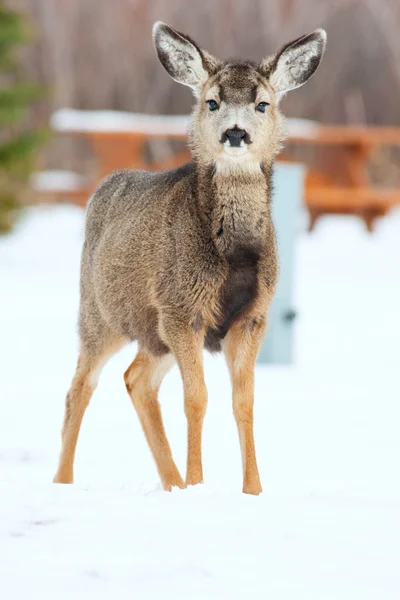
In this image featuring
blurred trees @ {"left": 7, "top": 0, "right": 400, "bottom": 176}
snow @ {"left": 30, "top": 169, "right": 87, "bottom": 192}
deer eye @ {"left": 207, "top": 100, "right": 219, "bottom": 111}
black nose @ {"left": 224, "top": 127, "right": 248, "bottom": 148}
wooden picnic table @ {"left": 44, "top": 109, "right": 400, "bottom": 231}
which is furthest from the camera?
blurred trees @ {"left": 7, "top": 0, "right": 400, "bottom": 176}

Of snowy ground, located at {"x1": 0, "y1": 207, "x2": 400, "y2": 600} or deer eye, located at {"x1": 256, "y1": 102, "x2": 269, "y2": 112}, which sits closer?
snowy ground, located at {"x1": 0, "y1": 207, "x2": 400, "y2": 600}

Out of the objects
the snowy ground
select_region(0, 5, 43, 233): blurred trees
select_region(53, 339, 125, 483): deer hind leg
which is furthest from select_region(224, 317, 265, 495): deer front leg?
select_region(0, 5, 43, 233): blurred trees

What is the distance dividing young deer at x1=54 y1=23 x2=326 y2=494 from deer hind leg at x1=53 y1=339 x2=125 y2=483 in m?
0.29

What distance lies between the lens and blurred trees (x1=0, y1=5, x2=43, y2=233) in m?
14.8

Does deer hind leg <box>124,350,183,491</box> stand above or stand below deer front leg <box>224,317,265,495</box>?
below

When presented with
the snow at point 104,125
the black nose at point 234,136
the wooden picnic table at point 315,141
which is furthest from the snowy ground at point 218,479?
the wooden picnic table at point 315,141

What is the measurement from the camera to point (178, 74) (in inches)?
187

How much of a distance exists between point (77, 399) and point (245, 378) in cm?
98

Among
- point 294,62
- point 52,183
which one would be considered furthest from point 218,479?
point 52,183

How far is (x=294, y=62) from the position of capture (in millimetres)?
4785

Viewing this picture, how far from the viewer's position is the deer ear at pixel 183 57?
15.3 ft

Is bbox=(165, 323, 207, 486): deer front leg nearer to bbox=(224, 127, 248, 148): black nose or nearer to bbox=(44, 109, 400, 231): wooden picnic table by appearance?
bbox=(224, 127, 248, 148): black nose

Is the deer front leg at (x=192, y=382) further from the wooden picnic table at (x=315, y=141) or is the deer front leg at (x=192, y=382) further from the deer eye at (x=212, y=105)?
the wooden picnic table at (x=315, y=141)

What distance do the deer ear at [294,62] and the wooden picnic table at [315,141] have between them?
35.0ft
